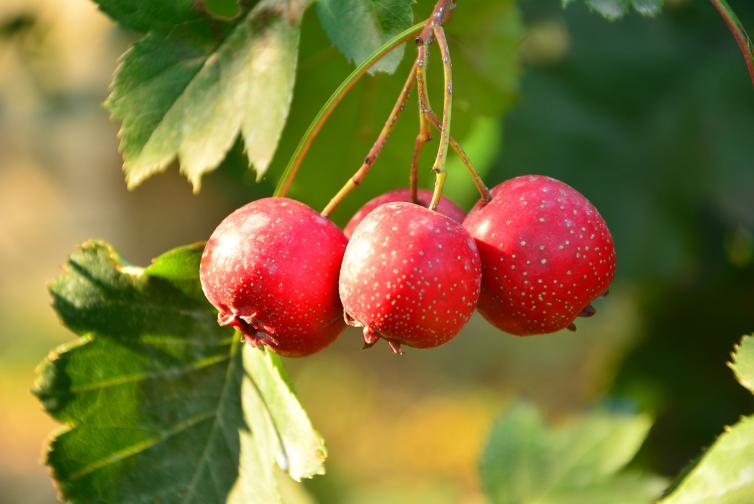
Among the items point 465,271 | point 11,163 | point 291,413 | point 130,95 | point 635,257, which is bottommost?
point 11,163

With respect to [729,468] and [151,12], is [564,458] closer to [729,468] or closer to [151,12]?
Result: [729,468]

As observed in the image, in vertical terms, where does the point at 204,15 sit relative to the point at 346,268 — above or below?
above

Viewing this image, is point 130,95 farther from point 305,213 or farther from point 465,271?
point 465,271

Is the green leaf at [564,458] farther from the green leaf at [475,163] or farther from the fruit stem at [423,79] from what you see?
the fruit stem at [423,79]

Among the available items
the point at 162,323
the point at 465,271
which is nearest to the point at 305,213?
the point at 465,271

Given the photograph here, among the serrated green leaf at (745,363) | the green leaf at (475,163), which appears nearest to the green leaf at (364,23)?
the serrated green leaf at (745,363)
